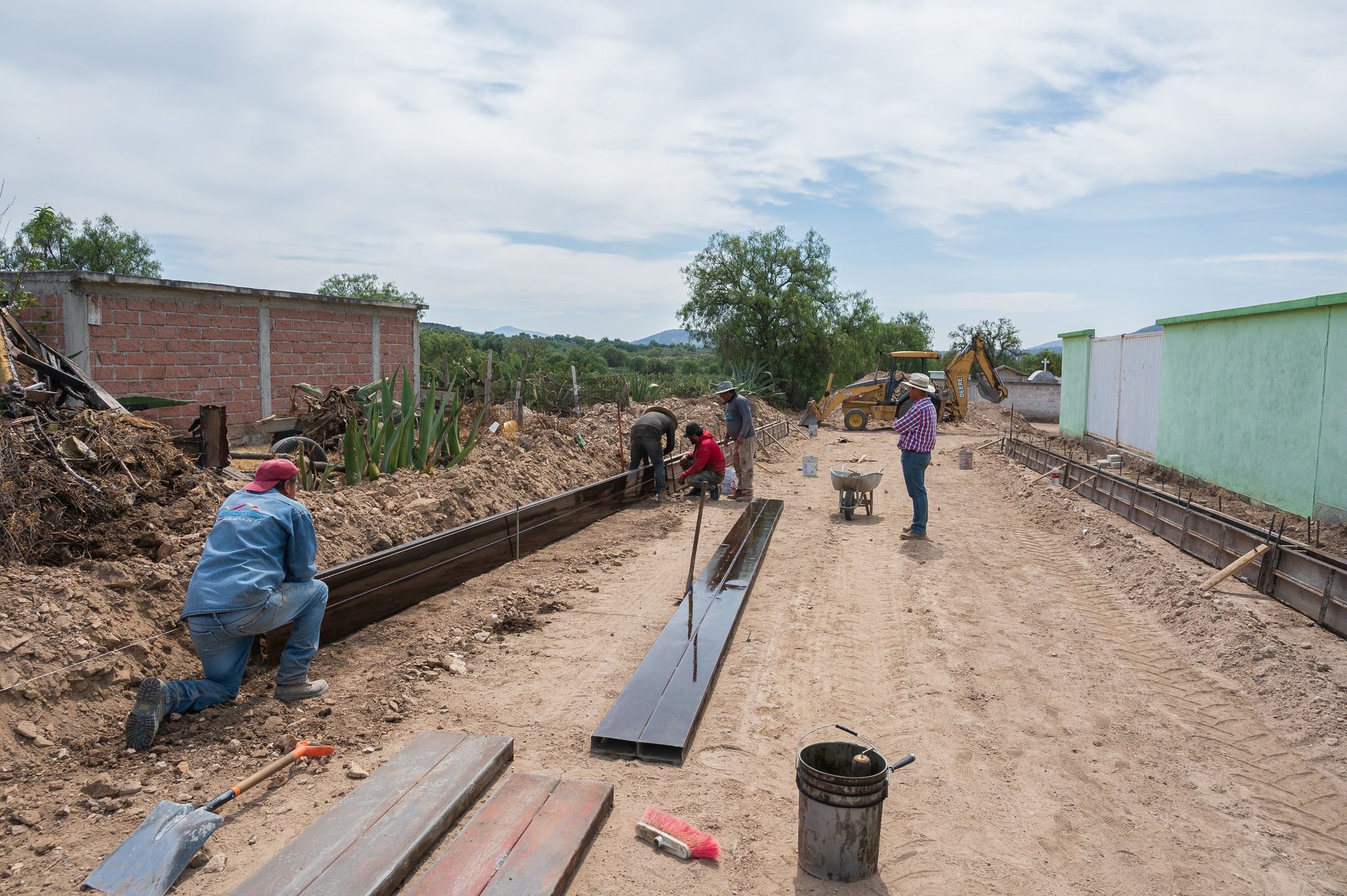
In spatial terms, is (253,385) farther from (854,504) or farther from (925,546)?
(925,546)

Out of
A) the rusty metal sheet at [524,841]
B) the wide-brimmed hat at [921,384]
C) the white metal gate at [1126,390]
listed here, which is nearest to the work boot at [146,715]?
the rusty metal sheet at [524,841]

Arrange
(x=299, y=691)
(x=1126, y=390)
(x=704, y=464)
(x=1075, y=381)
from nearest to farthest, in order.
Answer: (x=299, y=691) → (x=704, y=464) → (x=1126, y=390) → (x=1075, y=381)

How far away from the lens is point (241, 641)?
13.9 feet

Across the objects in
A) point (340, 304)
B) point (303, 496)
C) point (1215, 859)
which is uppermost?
point (340, 304)

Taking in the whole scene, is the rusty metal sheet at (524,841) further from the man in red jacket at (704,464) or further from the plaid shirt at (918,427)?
the man in red jacket at (704,464)

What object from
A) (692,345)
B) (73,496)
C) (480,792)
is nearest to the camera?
(480,792)

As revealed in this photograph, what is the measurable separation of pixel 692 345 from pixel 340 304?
22.1 meters

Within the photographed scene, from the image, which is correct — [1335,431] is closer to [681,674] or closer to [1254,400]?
[1254,400]

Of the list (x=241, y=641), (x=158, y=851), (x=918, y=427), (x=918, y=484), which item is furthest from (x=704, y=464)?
(x=158, y=851)

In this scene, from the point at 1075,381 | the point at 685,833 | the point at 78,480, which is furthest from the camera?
the point at 1075,381

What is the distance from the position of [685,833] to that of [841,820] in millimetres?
643

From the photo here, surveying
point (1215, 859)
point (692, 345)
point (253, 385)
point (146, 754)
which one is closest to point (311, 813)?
point (146, 754)

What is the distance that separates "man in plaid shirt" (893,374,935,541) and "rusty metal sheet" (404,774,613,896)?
19.9 feet

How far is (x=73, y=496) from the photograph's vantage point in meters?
5.00
